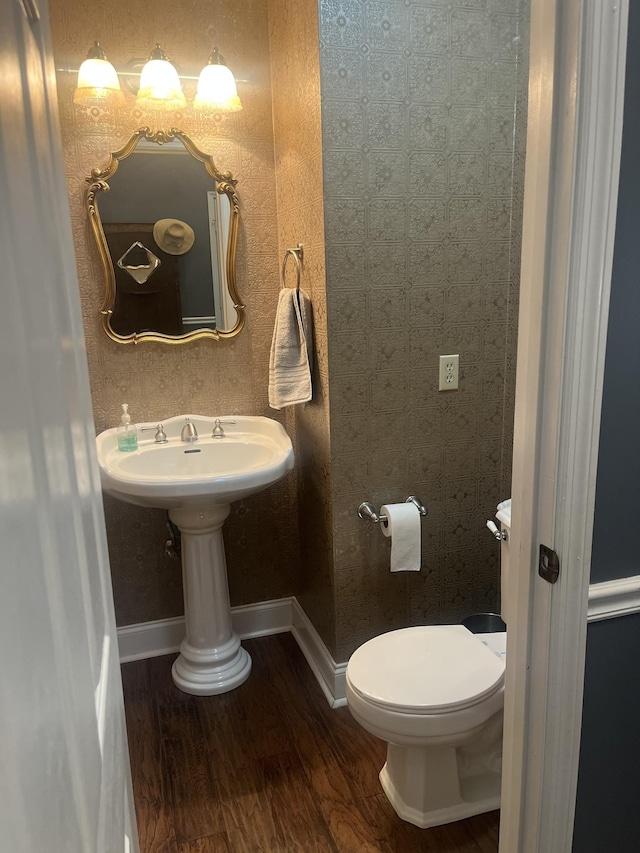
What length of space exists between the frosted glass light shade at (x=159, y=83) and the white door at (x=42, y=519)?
5.27ft

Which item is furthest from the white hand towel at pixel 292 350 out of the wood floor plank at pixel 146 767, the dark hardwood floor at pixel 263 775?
the wood floor plank at pixel 146 767

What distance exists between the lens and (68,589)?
0.59m

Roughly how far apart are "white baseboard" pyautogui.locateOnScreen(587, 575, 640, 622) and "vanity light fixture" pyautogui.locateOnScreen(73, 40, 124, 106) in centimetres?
208

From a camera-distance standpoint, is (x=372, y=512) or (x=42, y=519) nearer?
(x=42, y=519)

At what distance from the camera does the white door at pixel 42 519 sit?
401mm

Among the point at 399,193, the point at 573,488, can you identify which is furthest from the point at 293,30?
the point at 573,488

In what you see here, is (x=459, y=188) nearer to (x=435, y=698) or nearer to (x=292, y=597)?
(x=435, y=698)

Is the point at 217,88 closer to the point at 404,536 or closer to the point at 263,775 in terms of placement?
the point at 404,536

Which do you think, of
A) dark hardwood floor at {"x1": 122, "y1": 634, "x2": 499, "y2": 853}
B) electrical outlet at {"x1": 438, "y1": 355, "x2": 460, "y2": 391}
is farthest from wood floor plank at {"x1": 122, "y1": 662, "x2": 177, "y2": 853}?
electrical outlet at {"x1": 438, "y1": 355, "x2": 460, "y2": 391}

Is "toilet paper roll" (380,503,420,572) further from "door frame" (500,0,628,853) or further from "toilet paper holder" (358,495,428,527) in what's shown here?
"door frame" (500,0,628,853)

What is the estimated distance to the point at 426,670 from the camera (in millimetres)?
1788

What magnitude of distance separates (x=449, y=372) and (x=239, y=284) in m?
0.86

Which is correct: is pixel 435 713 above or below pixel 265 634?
above

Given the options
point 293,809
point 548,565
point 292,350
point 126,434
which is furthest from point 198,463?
point 548,565
